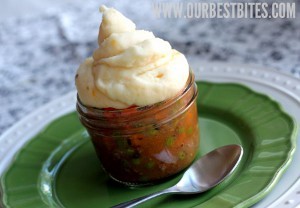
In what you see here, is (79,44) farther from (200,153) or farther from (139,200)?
(139,200)

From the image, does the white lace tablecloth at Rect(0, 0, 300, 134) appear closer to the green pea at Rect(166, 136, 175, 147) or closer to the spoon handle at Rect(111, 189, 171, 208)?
the green pea at Rect(166, 136, 175, 147)

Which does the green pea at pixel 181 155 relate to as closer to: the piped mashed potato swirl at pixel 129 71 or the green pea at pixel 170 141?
the green pea at pixel 170 141

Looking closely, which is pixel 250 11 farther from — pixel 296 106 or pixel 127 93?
pixel 127 93

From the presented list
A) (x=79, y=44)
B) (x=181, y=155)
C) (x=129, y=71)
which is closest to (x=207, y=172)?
(x=181, y=155)

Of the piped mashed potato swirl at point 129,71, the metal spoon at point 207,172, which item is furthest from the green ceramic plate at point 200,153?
the piped mashed potato swirl at point 129,71

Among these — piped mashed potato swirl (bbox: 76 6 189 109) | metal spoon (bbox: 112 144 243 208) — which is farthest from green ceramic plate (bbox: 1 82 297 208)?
piped mashed potato swirl (bbox: 76 6 189 109)

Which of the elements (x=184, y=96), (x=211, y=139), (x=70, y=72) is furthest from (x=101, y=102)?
(x=70, y=72)
